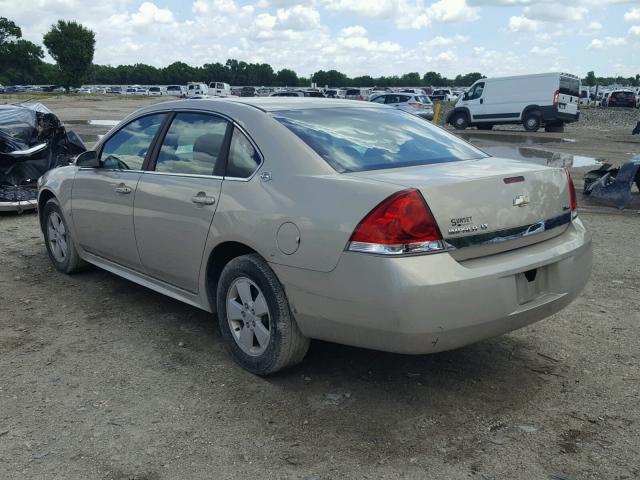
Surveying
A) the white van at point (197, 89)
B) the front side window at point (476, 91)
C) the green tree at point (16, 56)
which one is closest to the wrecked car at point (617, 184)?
the front side window at point (476, 91)

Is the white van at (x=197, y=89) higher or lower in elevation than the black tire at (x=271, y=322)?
higher

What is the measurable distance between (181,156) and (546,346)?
2680mm

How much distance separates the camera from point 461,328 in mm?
3133

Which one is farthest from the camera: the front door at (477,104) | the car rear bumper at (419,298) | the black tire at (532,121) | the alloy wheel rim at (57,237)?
the front door at (477,104)

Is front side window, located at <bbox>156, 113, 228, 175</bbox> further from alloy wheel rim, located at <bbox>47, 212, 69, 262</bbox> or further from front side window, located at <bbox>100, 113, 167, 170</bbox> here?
alloy wheel rim, located at <bbox>47, 212, 69, 262</bbox>

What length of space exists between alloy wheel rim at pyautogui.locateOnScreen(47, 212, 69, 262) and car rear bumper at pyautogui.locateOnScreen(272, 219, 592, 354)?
309cm

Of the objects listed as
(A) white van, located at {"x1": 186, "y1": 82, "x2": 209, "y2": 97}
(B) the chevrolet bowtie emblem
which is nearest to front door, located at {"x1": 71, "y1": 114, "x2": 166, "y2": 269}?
(B) the chevrolet bowtie emblem

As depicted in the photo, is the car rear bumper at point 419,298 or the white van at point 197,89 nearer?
the car rear bumper at point 419,298

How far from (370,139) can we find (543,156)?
13.7m

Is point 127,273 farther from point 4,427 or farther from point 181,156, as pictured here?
point 4,427

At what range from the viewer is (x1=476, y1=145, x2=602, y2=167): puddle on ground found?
1506 cm

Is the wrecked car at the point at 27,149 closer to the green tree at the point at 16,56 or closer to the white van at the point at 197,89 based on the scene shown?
the white van at the point at 197,89

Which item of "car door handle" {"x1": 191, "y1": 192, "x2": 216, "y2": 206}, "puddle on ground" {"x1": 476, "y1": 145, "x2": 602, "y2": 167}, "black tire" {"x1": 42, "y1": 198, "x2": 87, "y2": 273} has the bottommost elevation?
"puddle on ground" {"x1": 476, "y1": 145, "x2": 602, "y2": 167}

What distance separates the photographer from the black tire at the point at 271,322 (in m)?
3.51
